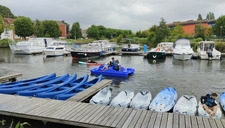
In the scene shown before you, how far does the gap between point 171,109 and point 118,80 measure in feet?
26.2

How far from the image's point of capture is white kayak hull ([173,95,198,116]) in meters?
8.23

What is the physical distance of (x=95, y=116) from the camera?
23.5 feet

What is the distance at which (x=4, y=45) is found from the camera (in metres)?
59.0

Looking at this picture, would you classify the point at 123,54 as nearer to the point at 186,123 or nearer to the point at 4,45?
the point at 186,123

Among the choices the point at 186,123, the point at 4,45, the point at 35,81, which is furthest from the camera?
the point at 4,45

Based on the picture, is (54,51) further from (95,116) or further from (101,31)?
(101,31)

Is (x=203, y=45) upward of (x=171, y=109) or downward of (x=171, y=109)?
upward

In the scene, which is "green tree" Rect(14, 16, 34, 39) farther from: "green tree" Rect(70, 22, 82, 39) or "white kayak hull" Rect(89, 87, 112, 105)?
"white kayak hull" Rect(89, 87, 112, 105)

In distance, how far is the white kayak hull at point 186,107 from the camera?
27.0 feet

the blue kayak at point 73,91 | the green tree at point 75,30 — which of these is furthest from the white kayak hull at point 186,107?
the green tree at point 75,30

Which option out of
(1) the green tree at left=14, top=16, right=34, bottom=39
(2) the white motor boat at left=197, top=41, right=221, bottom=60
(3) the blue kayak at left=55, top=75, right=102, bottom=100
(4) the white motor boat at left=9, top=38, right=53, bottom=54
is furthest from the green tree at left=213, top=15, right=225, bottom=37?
(1) the green tree at left=14, top=16, right=34, bottom=39

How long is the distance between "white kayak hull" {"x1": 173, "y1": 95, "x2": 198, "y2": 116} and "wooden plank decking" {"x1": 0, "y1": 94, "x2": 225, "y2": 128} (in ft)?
3.67

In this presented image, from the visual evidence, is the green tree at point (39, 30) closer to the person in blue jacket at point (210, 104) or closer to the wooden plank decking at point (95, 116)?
the wooden plank decking at point (95, 116)

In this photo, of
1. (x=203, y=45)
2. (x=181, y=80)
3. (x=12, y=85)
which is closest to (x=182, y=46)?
(x=203, y=45)
